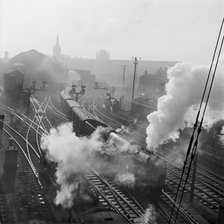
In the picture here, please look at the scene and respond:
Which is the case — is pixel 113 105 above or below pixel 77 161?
below

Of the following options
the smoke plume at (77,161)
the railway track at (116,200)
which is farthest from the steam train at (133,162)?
the railway track at (116,200)

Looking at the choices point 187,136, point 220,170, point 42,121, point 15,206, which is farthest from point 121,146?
point 42,121

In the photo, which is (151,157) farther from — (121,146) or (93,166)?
(93,166)

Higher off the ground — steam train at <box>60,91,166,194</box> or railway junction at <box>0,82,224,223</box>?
steam train at <box>60,91,166,194</box>

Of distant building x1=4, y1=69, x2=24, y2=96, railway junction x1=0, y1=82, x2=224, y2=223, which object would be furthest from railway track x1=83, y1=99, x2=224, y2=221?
distant building x1=4, y1=69, x2=24, y2=96

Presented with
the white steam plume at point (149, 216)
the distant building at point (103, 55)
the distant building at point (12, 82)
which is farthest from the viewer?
the distant building at point (103, 55)

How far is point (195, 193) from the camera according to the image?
14.9 meters

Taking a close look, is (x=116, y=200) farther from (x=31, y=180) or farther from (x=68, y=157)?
(x=31, y=180)

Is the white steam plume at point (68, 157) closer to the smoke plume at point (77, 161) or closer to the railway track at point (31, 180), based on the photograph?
the smoke plume at point (77, 161)

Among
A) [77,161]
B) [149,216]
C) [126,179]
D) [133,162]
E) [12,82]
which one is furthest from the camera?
[12,82]

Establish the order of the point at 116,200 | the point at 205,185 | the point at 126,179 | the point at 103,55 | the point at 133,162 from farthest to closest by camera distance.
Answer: the point at 103,55 → the point at 205,185 → the point at 126,179 → the point at 133,162 → the point at 116,200

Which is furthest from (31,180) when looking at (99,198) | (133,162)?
(133,162)

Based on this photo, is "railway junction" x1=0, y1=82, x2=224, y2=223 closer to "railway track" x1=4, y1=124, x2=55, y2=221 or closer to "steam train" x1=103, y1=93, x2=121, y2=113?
"railway track" x1=4, y1=124, x2=55, y2=221

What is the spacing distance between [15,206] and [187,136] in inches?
572
